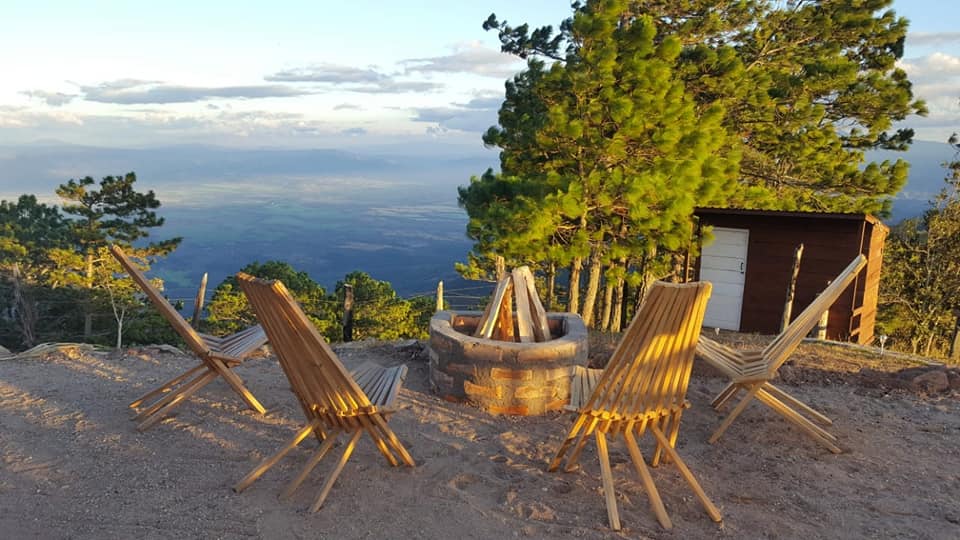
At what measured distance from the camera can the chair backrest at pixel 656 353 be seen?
2664 millimetres

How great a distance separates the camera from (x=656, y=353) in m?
2.82

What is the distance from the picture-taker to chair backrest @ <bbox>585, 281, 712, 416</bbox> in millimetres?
2664

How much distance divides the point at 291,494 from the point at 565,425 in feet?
6.03

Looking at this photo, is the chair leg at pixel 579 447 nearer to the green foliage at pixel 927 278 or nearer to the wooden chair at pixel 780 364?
the wooden chair at pixel 780 364

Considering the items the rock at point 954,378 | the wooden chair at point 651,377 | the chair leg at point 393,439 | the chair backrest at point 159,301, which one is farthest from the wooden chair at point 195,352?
the rock at point 954,378

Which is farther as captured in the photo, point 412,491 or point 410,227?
point 410,227

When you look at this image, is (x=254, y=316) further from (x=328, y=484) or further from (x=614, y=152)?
(x=328, y=484)

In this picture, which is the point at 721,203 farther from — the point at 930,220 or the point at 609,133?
the point at 930,220

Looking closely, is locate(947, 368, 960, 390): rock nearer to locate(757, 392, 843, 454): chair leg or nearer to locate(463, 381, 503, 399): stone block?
locate(757, 392, 843, 454): chair leg

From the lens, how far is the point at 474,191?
11.3m

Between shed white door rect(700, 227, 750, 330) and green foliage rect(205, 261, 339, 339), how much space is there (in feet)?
36.0

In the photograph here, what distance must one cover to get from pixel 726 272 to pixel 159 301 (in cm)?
834

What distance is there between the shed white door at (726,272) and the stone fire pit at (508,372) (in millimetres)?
5980

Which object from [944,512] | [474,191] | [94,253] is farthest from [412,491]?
[94,253]
